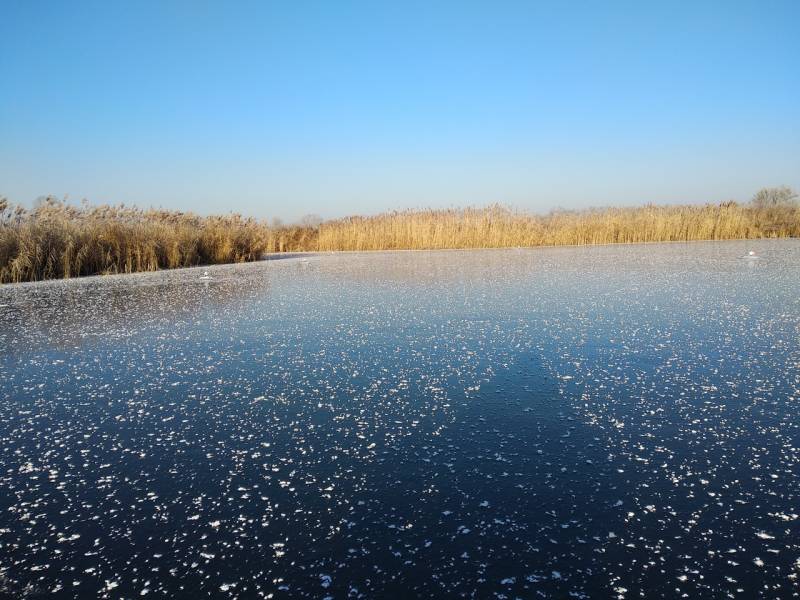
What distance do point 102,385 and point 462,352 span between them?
72.8 inches

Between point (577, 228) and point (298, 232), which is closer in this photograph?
point (577, 228)

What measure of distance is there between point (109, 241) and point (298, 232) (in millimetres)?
10584

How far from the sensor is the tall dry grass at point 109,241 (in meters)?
9.27

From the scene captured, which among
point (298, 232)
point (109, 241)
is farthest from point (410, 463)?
point (298, 232)

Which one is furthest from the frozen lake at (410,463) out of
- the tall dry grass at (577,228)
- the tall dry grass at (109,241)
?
the tall dry grass at (577,228)

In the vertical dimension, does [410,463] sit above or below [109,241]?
below

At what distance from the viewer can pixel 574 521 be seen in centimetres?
120

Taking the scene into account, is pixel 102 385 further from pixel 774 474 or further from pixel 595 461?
pixel 774 474

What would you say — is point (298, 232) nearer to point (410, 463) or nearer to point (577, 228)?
point (577, 228)

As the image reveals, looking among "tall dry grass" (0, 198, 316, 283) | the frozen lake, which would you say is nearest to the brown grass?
"tall dry grass" (0, 198, 316, 283)

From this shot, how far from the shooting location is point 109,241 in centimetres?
1052

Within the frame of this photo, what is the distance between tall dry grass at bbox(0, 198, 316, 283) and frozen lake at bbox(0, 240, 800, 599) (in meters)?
7.13

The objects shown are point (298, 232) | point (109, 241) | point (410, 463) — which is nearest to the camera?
point (410, 463)

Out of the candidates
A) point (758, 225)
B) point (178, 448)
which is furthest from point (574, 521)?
point (758, 225)
